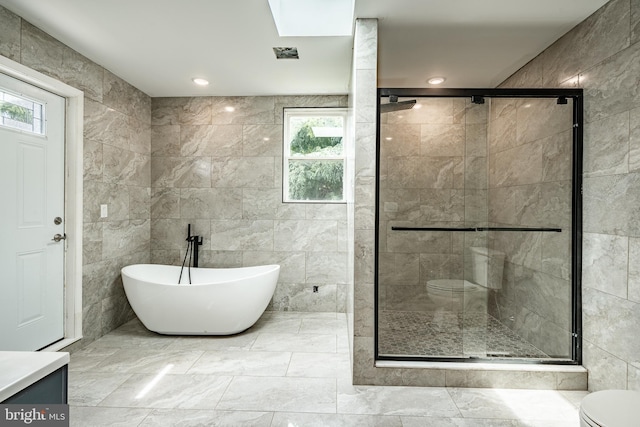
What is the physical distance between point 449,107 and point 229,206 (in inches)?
102

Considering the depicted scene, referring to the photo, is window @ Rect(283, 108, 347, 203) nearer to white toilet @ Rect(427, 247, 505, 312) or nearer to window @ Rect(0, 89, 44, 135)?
white toilet @ Rect(427, 247, 505, 312)

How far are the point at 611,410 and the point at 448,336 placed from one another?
1223 mm

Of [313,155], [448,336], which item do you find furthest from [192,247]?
[448,336]

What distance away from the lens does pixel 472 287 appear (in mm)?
2584

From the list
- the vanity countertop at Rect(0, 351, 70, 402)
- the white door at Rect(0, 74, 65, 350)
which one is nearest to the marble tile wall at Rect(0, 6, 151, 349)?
the white door at Rect(0, 74, 65, 350)

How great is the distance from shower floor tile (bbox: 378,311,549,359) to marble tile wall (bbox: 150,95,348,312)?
1.43 metres

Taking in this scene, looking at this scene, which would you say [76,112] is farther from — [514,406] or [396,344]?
[514,406]

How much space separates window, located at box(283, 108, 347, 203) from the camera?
3998 mm

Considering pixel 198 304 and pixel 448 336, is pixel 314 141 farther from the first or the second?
pixel 448 336

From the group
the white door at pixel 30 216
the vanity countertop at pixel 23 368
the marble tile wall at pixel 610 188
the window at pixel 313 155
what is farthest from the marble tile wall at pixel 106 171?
the marble tile wall at pixel 610 188

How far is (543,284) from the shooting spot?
8.43 feet

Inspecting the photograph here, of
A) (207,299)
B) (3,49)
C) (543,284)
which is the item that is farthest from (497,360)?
(3,49)

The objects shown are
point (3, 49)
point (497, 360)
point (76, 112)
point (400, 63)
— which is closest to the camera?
point (3, 49)

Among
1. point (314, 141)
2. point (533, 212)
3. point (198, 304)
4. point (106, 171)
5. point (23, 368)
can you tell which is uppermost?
point (314, 141)
